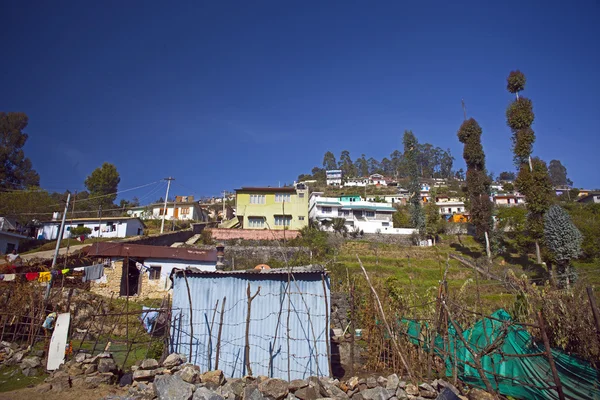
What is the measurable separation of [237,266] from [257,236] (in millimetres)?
6033

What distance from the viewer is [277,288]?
9.32 m

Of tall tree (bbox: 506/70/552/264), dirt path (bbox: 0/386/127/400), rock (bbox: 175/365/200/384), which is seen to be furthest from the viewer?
tall tree (bbox: 506/70/552/264)

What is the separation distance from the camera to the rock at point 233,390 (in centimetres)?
772

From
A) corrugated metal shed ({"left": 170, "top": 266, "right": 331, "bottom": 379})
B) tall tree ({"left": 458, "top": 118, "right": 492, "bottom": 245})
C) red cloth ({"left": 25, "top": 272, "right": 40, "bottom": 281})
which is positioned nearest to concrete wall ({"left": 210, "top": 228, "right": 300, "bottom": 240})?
red cloth ({"left": 25, "top": 272, "right": 40, "bottom": 281})

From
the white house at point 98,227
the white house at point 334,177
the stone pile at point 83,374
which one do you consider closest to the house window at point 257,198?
the white house at point 98,227

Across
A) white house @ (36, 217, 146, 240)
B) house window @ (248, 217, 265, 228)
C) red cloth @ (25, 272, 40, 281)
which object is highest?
house window @ (248, 217, 265, 228)

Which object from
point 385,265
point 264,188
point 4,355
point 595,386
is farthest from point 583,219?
point 4,355

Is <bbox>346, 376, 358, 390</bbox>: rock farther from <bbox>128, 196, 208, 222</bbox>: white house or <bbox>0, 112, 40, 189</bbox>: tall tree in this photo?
<bbox>0, 112, 40, 189</bbox>: tall tree

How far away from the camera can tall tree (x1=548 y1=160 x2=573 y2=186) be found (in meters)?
105

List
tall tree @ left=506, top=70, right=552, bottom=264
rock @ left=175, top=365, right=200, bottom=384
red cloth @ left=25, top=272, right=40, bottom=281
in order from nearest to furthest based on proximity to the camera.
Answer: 1. rock @ left=175, top=365, right=200, bottom=384
2. red cloth @ left=25, top=272, right=40, bottom=281
3. tall tree @ left=506, top=70, right=552, bottom=264

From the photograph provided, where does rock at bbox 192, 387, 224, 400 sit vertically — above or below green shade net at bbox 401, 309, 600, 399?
below

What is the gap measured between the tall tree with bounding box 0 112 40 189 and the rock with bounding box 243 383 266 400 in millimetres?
49148

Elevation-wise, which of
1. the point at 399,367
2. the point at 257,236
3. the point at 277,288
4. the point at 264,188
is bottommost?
the point at 399,367

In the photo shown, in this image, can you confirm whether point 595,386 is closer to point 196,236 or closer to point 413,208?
point 196,236
